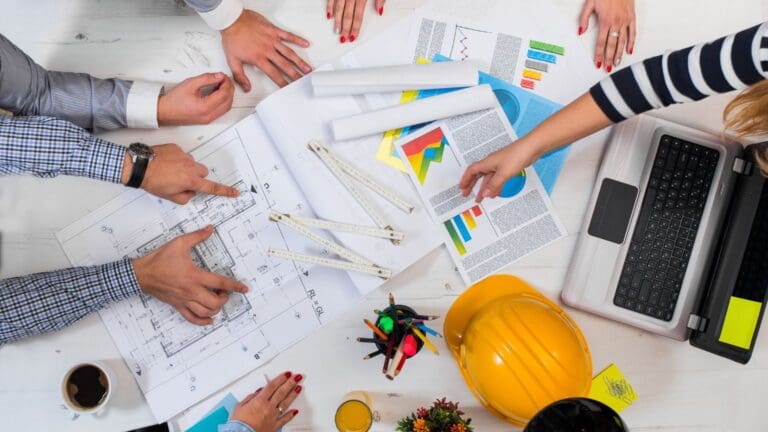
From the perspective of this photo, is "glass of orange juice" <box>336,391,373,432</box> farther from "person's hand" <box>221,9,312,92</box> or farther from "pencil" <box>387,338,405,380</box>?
"person's hand" <box>221,9,312,92</box>

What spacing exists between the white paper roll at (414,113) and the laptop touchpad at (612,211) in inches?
8.7

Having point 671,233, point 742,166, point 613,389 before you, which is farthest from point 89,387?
point 742,166

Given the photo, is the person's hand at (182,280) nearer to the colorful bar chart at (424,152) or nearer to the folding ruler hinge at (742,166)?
the colorful bar chart at (424,152)

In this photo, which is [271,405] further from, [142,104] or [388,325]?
[142,104]

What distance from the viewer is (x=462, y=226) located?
2.78 feet

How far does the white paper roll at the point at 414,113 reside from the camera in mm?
831

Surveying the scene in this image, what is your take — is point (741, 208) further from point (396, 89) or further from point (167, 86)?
point (167, 86)

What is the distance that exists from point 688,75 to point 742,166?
0.62 ft

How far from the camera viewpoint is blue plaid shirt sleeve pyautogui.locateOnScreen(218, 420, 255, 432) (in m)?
0.79

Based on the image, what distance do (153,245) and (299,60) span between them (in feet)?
1.15

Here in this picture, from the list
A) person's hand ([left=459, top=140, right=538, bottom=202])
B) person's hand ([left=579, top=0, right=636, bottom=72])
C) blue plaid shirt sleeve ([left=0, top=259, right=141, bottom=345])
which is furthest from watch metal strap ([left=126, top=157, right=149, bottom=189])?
person's hand ([left=579, top=0, right=636, bottom=72])

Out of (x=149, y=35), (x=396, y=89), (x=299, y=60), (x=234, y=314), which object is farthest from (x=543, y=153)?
(x=149, y=35)

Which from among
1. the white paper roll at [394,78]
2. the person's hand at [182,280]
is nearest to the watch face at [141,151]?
the person's hand at [182,280]

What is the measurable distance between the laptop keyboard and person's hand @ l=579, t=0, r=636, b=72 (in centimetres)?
18
